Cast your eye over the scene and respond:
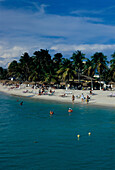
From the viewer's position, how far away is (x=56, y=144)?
61.7ft

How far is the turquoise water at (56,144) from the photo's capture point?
14.6m

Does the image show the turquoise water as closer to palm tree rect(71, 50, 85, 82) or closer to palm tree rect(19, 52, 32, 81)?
palm tree rect(71, 50, 85, 82)

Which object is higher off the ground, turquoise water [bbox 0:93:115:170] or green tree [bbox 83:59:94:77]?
green tree [bbox 83:59:94:77]

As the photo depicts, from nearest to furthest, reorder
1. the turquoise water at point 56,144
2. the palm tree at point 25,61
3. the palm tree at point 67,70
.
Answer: the turquoise water at point 56,144, the palm tree at point 67,70, the palm tree at point 25,61

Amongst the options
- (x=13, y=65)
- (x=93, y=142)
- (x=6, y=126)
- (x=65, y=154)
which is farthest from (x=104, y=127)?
(x=13, y=65)

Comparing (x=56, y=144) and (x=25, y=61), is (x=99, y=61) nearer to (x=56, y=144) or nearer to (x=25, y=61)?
(x=25, y=61)

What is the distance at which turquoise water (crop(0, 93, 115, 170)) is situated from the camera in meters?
14.6

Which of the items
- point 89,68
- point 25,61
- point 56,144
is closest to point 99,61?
point 89,68

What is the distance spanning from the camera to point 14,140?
19.7 metres

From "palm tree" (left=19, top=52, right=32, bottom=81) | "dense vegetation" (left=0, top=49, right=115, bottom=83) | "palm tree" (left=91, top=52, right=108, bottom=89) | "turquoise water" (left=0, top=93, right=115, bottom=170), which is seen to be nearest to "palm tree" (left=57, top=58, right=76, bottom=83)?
"dense vegetation" (left=0, top=49, right=115, bottom=83)

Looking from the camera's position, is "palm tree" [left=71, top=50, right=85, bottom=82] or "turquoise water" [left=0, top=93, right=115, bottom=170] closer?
"turquoise water" [left=0, top=93, right=115, bottom=170]

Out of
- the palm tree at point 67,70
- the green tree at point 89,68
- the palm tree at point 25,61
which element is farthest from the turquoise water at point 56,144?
the palm tree at point 25,61

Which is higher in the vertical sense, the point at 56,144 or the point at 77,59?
the point at 77,59

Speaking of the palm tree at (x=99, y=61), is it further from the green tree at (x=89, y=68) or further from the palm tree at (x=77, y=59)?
the palm tree at (x=77, y=59)
